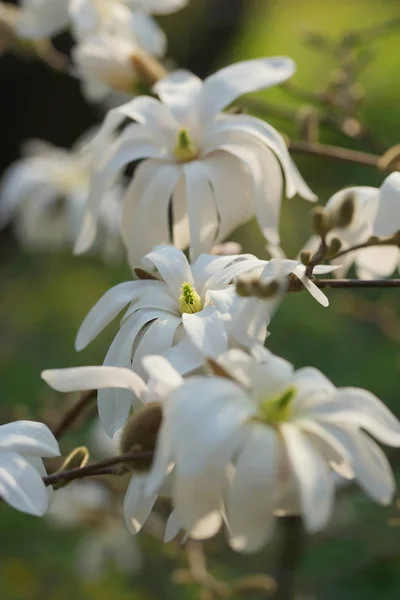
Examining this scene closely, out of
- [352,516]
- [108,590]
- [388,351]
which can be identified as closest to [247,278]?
[352,516]

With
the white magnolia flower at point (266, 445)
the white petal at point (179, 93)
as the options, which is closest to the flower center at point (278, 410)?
the white magnolia flower at point (266, 445)

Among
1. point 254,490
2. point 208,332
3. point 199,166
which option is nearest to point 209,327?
point 208,332

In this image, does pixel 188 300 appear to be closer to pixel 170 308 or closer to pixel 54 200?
pixel 170 308

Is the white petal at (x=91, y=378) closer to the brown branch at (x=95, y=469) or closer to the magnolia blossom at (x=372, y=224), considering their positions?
the brown branch at (x=95, y=469)

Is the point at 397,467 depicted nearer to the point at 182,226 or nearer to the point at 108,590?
the point at 108,590

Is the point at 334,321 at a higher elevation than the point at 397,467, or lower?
lower

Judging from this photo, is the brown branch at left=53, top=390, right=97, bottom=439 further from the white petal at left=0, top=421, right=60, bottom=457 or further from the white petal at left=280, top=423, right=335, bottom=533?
the white petal at left=280, top=423, right=335, bottom=533
